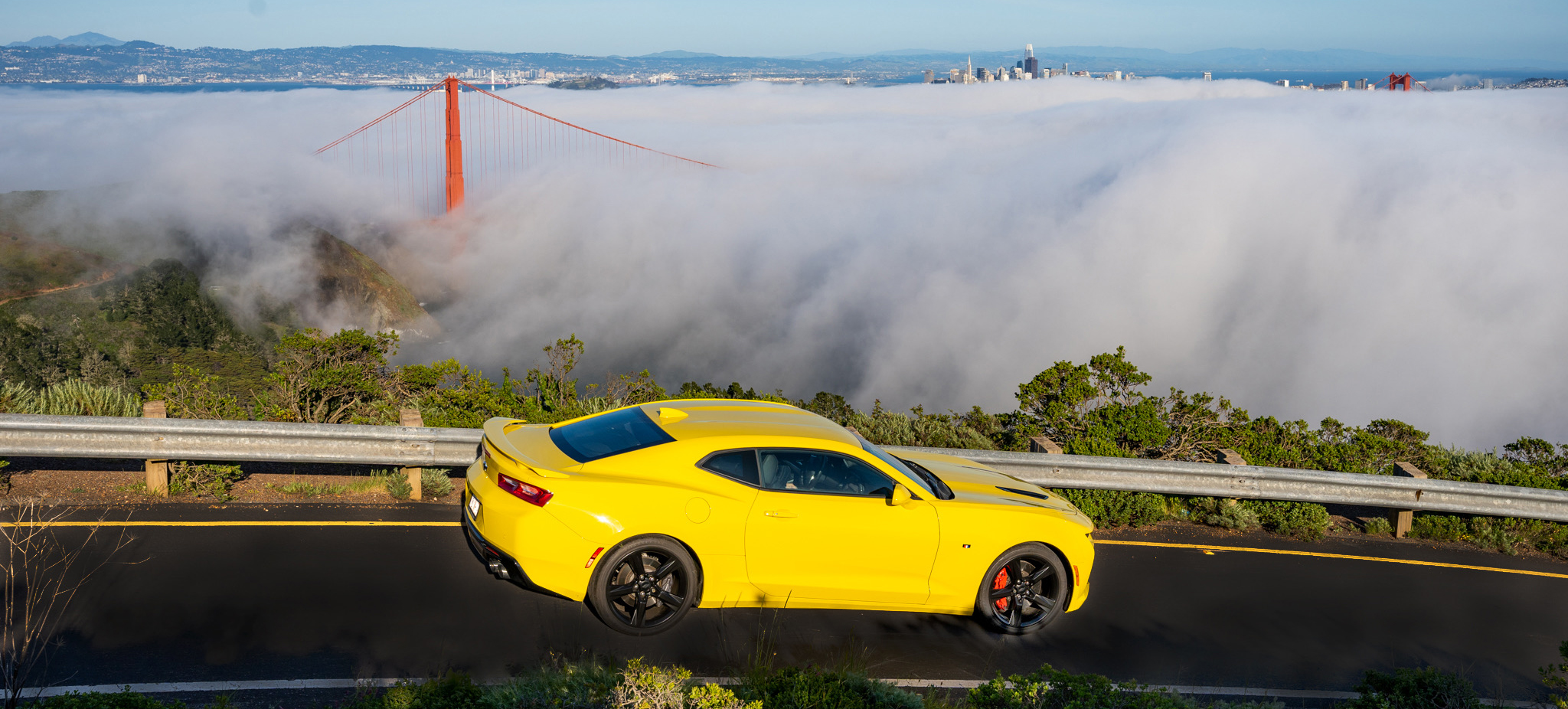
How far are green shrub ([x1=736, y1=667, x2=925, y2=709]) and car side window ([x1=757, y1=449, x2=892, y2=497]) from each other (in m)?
1.17

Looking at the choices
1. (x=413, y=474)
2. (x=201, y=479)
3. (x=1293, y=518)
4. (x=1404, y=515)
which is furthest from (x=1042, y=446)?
(x=201, y=479)

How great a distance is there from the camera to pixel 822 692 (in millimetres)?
4996

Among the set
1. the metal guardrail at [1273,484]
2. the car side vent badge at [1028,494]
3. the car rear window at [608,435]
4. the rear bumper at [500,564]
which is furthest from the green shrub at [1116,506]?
the rear bumper at [500,564]

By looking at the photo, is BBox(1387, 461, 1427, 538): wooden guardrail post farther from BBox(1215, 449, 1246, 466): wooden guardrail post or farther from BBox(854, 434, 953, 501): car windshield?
BBox(854, 434, 953, 501): car windshield

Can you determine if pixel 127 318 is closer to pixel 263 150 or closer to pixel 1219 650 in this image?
pixel 1219 650

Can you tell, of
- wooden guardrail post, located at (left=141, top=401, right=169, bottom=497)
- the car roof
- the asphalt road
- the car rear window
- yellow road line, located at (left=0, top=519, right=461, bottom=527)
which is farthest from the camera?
wooden guardrail post, located at (left=141, top=401, right=169, bottom=497)

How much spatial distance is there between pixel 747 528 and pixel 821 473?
1.87ft

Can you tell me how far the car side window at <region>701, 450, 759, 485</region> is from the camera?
602 centimetres

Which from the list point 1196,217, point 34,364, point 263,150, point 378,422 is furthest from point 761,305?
point 378,422

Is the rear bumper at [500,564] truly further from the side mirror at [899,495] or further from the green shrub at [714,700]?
the side mirror at [899,495]

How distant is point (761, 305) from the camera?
146m

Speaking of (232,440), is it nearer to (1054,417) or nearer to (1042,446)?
(1042,446)

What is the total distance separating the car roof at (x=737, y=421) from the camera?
625 cm

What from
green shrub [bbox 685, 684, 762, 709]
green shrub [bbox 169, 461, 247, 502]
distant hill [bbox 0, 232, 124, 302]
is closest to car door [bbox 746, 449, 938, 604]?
green shrub [bbox 685, 684, 762, 709]
